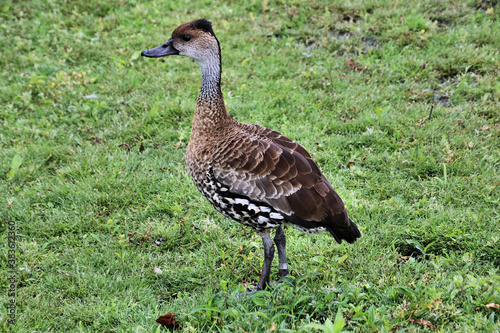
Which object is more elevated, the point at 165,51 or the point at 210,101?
the point at 165,51

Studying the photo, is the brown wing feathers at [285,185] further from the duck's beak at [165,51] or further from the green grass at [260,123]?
the duck's beak at [165,51]

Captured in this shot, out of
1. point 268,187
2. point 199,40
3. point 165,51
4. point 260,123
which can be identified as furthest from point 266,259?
point 260,123

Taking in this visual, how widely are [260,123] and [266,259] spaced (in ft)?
8.72

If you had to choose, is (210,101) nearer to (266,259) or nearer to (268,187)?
(268,187)

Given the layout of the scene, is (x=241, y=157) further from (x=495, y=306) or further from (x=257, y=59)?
(x=257, y=59)

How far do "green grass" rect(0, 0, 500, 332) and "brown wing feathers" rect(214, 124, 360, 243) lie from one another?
0.58 metres

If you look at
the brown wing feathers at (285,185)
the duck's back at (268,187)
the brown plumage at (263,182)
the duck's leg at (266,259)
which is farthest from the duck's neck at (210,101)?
the duck's leg at (266,259)

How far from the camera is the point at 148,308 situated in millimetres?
3598

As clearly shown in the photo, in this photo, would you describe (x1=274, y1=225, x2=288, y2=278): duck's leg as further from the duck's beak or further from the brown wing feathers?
the duck's beak

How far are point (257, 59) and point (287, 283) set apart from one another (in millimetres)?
4590

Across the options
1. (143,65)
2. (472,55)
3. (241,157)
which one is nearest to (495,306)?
(241,157)

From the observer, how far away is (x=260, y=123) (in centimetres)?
591

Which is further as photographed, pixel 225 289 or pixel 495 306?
pixel 225 289

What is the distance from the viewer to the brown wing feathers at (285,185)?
341 cm
